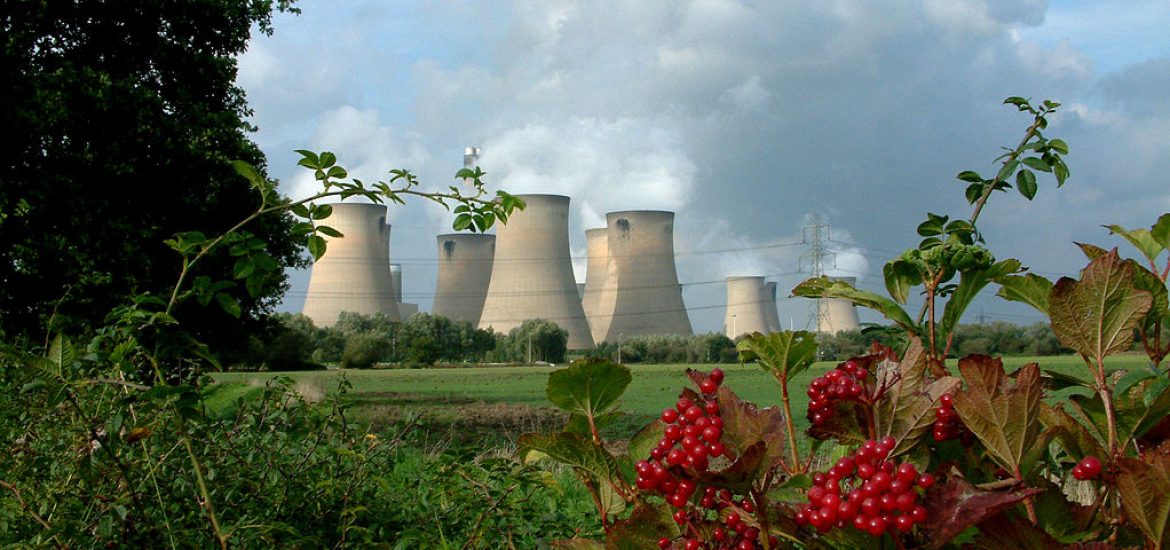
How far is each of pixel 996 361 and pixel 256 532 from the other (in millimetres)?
1075

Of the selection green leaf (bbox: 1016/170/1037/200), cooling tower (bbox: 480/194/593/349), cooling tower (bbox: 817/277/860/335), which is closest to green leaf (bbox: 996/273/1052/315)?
green leaf (bbox: 1016/170/1037/200)

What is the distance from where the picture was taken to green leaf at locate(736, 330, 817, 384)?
573 mm

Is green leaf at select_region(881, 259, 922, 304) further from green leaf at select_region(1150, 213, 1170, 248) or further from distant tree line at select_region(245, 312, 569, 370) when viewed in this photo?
distant tree line at select_region(245, 312, 569, 370)

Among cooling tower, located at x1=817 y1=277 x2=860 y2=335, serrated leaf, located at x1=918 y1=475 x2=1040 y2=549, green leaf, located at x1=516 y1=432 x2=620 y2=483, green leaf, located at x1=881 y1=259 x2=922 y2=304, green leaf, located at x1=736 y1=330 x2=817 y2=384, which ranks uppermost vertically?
cooling tower, located at x1=817 y1=277 x2=860 y2=335

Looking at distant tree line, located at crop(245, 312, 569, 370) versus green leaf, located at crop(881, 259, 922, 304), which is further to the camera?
distant tree line, located at crop(245, 312, 569, 370)

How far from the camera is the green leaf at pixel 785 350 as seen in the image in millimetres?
573

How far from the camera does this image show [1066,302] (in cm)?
55

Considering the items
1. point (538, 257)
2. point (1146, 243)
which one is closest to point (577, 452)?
point (1146, 243)

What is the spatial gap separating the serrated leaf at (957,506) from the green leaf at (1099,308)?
15 cm

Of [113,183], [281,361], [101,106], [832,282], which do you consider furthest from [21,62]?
[281,361]

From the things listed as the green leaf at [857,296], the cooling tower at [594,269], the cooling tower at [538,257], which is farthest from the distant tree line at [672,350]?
the green leaf at [857,296]

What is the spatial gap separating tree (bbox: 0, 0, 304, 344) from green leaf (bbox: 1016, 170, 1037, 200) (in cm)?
584

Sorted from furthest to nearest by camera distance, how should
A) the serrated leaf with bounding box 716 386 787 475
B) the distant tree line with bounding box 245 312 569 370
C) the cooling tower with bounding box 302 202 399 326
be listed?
the distant tree line with bounding box 245 312 569 370 < the cooling tower with bounding box 302 202 399 326 < the serrated leaf with bounding box 716 386 787 475

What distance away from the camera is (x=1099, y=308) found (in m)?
0.55
